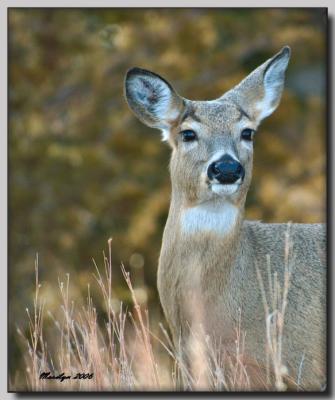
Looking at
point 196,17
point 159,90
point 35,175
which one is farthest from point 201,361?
point 35,175

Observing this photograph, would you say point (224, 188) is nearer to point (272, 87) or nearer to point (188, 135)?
point (188, 135)

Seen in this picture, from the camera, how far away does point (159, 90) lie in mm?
6441

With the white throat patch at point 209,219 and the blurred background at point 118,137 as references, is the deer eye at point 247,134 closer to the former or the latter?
the white throat patch at point 209,219

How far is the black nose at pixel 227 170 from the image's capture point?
5910 mm

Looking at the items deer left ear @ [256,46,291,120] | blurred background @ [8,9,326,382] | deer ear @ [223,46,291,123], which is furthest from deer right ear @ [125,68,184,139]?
blurred background @ [8,9,326,382]

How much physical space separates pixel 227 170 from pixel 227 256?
0.68m

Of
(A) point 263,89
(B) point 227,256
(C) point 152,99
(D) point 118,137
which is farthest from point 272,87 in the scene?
(D) point 118,137

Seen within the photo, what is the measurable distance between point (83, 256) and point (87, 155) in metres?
0.98

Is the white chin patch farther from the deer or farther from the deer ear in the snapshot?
the deer ear

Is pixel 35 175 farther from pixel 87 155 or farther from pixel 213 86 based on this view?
pixel 213 86

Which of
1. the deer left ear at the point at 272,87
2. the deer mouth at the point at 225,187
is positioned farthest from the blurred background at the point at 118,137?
the deer mouth at the point at 225,187

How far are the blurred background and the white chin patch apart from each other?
369 cm

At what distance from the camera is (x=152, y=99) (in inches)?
256

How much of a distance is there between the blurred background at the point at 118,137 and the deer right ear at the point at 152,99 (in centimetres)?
323
